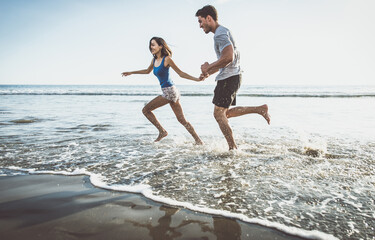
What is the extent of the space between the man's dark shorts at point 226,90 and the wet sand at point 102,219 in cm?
212

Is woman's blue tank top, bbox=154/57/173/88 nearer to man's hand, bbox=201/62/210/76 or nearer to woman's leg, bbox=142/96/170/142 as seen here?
woman's leg, bbox=142/96/170/142

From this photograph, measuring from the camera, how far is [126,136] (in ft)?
18.1

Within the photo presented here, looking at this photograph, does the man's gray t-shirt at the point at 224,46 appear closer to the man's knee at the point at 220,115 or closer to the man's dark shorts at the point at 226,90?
the man's dark shorts at the point at 226,90

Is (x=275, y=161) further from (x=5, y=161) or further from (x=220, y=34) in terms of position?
(x=5, y=161)

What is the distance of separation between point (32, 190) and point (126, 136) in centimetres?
310

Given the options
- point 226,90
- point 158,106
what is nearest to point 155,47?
point 158,106

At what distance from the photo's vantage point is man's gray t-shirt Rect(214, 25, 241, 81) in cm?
355

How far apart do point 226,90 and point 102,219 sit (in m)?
2.65

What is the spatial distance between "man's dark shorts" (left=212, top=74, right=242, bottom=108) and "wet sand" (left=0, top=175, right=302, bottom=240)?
2.12 meters

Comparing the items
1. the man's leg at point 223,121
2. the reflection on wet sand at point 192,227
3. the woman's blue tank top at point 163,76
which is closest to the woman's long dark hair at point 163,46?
the woman's blue tank top at point 163,76

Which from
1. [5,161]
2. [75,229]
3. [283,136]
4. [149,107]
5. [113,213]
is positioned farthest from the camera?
[283,136]

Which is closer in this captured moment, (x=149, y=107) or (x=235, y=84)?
(x=235, y=84)

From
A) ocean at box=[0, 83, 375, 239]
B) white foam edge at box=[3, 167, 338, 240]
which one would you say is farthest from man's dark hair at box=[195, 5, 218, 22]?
white foam edge at box=[3, 167, 338, 240]

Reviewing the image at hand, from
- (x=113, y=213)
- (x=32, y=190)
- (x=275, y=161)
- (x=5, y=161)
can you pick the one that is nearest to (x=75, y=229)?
(x=113, y=213)
